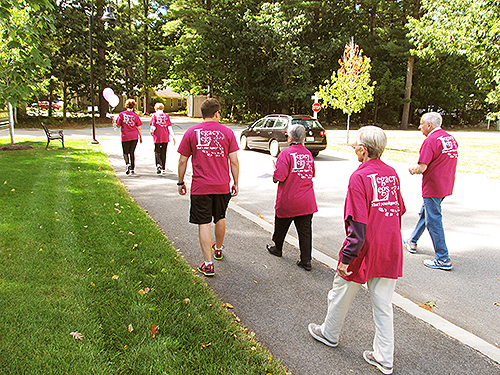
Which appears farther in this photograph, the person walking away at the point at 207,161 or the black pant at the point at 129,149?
the black pant at the point at 129,149

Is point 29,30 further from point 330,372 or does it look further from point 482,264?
point 482,264

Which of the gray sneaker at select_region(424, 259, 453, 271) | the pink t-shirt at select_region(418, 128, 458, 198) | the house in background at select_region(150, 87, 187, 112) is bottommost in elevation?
the gray sneaker at select_region(424, 259, 453, 271)

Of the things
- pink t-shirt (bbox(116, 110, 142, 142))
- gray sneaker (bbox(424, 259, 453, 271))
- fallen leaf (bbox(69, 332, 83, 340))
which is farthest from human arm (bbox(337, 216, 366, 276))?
pink t-shirt (bbox(116, 110, 142, 142))

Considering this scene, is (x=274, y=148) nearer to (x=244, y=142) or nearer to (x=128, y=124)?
(x=244, y=142)

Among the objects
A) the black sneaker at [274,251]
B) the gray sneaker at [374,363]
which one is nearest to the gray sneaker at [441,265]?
the black sneaker at [274,251]

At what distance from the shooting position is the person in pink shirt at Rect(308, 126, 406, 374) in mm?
2547

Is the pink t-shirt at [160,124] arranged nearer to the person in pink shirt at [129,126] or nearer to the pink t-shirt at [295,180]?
the person in pink shirt at [129,126]

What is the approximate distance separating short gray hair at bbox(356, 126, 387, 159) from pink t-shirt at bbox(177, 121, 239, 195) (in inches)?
68.8

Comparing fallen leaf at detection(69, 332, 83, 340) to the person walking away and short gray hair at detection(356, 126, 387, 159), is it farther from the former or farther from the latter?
short gray hair at detection(356, 126, 387, 159)

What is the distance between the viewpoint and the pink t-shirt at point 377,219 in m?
2.57

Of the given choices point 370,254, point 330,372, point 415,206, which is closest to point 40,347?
point 330,372

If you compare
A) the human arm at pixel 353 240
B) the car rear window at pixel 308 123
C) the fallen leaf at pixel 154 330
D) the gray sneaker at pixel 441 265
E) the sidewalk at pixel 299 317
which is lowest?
the sidewalk at pixel 299 317

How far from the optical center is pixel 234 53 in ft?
126

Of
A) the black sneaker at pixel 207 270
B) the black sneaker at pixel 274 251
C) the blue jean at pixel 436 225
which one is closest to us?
the black sneaker at pixel 207 270
